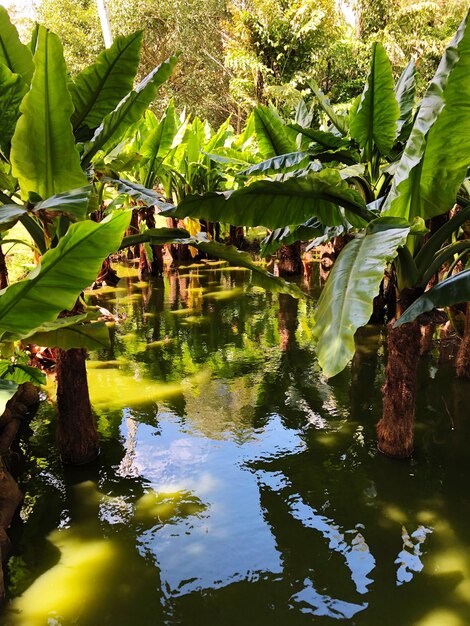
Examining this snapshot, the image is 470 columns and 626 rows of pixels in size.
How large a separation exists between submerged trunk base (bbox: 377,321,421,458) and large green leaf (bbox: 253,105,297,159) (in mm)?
2425

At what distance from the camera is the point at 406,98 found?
3.75 metres

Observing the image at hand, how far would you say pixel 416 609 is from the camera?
191 centimetres

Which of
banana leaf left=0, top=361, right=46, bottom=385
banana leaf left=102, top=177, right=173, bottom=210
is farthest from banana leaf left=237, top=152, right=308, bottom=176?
banana leaf left=0, top=361, right=46, bottom=385

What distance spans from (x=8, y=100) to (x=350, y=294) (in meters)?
1.80

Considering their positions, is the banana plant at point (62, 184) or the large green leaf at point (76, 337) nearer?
the banana plant at point (62, 184)

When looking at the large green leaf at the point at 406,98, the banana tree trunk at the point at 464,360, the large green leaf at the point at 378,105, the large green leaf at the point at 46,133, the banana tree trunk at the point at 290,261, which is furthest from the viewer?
the banana tree trunk at the point at 290,261

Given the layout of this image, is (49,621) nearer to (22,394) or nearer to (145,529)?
(145,529)

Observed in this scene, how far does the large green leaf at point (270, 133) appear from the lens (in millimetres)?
4402

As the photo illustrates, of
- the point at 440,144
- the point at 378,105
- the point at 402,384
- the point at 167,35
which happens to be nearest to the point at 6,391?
the point at 402,384

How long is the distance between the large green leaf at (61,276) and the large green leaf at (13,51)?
4.67ft

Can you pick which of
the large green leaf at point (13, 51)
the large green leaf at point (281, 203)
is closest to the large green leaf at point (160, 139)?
the large green leaf at point (13, 51)

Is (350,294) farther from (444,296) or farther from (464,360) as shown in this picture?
(464,360)

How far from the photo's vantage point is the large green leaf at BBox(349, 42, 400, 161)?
3178 mm

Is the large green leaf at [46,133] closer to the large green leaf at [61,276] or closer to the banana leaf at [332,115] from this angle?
the large green leaf at [61,276]
